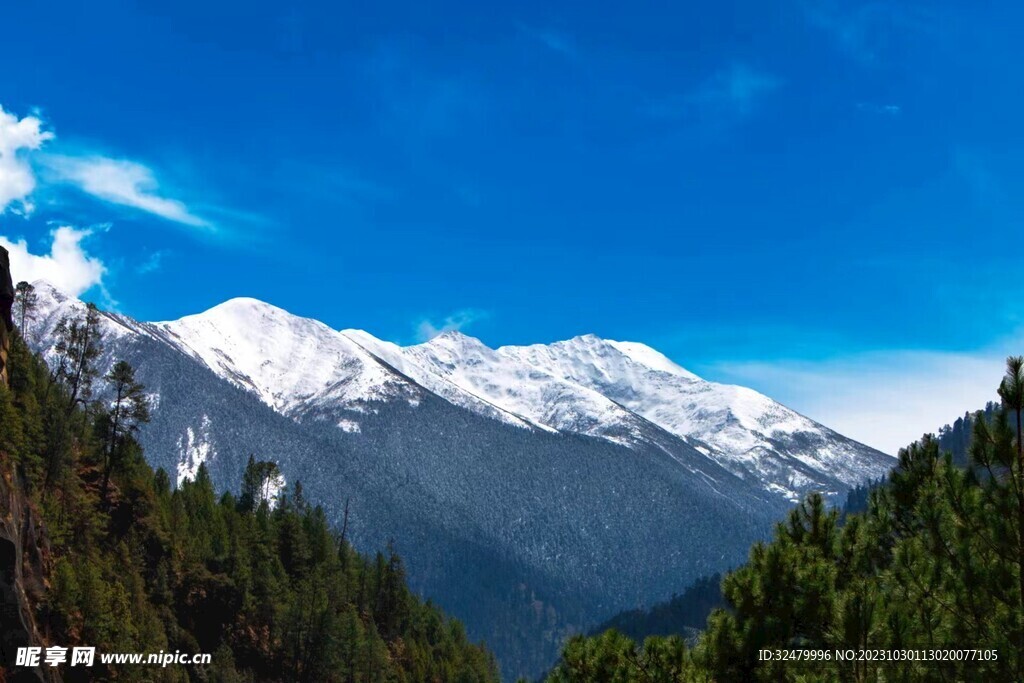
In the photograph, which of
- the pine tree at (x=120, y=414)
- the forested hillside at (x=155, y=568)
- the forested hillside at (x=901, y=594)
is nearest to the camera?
the forested hillside at (x=901, y=594)

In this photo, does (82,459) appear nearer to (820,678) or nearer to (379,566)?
(379,566)

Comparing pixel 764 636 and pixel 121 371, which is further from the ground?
pixel 121 371

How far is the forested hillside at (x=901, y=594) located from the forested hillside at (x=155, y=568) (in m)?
44.8

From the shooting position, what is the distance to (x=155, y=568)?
286ft

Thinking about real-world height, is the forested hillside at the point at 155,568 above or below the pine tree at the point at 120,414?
below

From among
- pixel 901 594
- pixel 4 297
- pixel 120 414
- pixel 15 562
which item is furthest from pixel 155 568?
pixel 901 594

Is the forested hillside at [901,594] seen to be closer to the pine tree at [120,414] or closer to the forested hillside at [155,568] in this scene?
the forested hillside at [155,568]

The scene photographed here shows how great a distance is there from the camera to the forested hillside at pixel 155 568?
204 feet

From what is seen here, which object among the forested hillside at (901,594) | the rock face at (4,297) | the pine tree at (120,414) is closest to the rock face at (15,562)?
the rock face at (4,297)

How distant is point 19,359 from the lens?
248 ft

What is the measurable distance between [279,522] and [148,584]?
30242mm

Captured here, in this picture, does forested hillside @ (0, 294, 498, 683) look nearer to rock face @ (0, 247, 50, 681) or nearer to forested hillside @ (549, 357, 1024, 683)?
rock face @ (0, 247, 50, 681)

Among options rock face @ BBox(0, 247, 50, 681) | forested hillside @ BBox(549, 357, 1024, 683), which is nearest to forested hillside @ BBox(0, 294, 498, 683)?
rock face @ BBox(0, 247, 50, 681)

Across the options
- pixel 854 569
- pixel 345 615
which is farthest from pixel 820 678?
pixel 345 615
